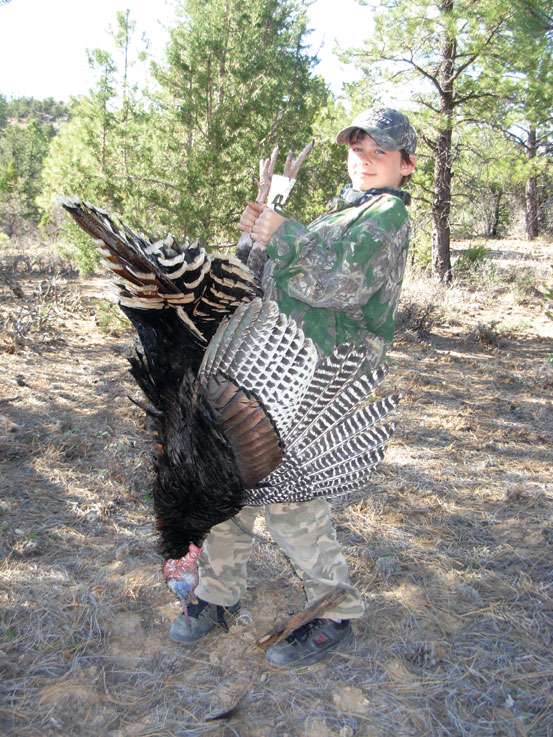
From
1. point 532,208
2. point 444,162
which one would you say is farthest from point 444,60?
point 532,208

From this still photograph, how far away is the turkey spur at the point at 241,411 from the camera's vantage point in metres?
2.12

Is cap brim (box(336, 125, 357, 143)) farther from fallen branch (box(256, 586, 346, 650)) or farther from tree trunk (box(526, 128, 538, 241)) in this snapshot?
tree trunk (box(526, 128, 538, 241))

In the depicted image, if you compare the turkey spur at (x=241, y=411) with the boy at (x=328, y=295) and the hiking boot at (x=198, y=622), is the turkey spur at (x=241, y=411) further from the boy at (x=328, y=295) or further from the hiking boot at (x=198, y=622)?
the hiking boot at (x=198, y=622)

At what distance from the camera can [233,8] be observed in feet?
20.9

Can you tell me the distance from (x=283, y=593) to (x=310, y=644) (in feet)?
1.66

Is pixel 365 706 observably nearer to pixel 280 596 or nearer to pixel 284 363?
pixel 280 596

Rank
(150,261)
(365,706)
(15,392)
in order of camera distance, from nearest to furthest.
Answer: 1. (150,261)
2. (365,706)
3. (15,392)

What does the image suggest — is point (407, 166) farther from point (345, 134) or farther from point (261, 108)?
point (261, 108)

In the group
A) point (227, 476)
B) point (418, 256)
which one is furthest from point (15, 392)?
point (418, 256)

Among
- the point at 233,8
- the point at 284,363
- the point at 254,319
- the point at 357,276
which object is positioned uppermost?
the point at 233,8

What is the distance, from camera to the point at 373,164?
2.45 m

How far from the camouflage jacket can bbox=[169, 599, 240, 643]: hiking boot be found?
62.8 inches

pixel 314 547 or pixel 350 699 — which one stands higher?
pixel 314 547

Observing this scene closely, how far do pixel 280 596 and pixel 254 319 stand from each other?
180 centimetres
